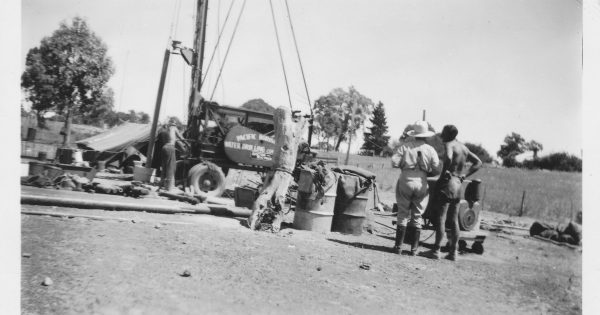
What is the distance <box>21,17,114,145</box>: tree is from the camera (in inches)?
114

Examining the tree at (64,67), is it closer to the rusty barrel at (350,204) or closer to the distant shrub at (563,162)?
the rusty barrel at (350,204)

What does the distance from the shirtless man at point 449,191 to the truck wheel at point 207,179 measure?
5308 millimetres

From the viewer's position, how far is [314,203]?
19.6 ft

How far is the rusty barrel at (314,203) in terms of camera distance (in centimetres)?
592

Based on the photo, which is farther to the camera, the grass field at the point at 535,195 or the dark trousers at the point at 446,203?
the grass field at the point at 535,195

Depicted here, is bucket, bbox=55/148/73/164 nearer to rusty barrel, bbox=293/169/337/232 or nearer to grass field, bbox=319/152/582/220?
rusty barrel, bbox=293/169/337/232

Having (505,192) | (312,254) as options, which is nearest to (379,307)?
(312,254)

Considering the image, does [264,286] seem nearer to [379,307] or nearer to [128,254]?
[379,307]

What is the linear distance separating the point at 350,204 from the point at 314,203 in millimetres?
662

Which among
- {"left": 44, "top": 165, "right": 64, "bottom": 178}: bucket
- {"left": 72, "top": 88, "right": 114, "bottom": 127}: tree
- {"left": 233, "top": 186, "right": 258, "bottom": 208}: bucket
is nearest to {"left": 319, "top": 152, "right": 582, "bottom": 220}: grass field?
{"left": 233, "top": 186, "right": 258, "bottom": 208}: bucket

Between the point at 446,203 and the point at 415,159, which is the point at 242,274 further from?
the point at 446,203

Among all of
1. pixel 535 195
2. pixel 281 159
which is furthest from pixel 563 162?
pixel 281 159

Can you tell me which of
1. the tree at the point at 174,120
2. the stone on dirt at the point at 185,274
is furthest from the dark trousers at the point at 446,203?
the tree at the point at 174,120
